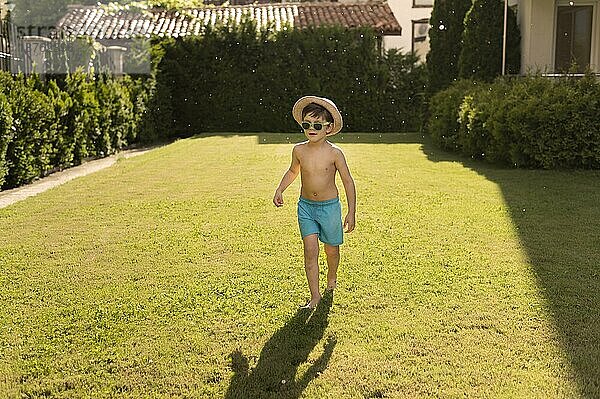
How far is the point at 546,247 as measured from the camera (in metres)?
6.32

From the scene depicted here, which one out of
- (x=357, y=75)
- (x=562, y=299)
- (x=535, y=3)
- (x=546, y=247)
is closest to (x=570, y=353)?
(x=562, y=299)

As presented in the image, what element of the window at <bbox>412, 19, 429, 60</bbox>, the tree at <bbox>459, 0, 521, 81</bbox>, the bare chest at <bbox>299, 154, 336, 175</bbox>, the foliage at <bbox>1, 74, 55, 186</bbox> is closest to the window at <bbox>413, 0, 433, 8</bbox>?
the window at <bbox>412, 19, 429, 60</bbox>

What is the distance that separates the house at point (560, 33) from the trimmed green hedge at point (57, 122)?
8820 mm

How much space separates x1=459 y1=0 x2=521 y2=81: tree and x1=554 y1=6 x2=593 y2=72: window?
965mm

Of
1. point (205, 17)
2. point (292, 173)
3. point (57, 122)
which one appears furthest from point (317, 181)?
point (205, 17)

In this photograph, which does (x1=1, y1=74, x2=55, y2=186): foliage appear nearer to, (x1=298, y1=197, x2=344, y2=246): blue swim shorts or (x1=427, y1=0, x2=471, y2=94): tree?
(x1=298, y1=197, x2=344, y2=246): blue swim shorts

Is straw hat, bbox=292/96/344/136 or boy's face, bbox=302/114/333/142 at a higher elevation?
straw hat, bbox=292/96/344/136

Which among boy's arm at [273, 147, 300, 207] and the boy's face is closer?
the boy's face

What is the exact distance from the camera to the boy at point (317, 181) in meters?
4.64

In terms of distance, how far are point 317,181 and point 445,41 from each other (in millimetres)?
15206

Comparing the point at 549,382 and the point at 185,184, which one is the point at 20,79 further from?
the point at 549,382

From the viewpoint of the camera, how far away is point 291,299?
4.96 meters

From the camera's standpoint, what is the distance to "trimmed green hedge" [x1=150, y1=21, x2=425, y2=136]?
2091 cm

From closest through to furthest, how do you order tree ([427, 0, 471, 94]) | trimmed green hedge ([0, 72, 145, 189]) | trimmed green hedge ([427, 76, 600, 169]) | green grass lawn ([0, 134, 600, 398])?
green grass lawn ([0, 134, 600, 398])
trimmed green hedge ([0, 72, 145, 189])
trimmed green hedge ([427, 76, 600, 169])
tree ([427, 0, 471, 94])
